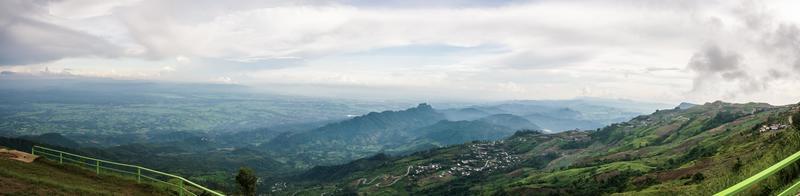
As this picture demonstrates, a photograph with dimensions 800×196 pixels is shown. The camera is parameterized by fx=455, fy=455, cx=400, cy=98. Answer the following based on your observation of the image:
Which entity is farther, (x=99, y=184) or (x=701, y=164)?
(x=701, y=164)

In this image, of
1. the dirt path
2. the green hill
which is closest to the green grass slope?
the green hill

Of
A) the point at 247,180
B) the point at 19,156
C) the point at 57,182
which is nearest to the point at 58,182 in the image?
the point at 57,182

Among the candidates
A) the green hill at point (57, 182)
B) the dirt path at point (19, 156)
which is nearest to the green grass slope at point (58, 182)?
the green hill at point (57, 182)

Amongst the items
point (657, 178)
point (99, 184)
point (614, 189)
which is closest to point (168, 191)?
point (99, 184)

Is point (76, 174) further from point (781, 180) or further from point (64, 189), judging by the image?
point (781, 180)

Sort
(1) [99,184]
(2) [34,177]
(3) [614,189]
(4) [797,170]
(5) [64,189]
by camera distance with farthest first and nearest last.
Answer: (3) [614,189]
(1) [99,184]
(2) [34,177]
(5) [64,189]
(4) [797,170]

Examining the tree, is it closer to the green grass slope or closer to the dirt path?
the green grass slope

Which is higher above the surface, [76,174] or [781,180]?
[781,180]
